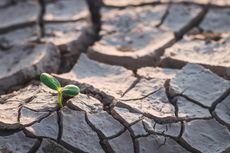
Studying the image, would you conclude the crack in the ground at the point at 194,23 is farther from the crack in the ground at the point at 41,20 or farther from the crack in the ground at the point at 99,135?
the crack in the ground at the point at 99,135

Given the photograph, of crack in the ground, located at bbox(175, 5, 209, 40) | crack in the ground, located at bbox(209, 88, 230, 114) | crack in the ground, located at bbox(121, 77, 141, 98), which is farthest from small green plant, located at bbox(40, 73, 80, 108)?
crack in the ground, located at bbox(175, 5, 209, 40)

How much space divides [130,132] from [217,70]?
2.24ft

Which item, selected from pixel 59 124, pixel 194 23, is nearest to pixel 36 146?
pixel 59 124

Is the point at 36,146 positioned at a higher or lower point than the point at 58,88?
lower

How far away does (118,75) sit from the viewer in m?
2.72

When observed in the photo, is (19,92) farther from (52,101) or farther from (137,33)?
(137,33)

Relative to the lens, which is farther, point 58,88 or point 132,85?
point 132,85

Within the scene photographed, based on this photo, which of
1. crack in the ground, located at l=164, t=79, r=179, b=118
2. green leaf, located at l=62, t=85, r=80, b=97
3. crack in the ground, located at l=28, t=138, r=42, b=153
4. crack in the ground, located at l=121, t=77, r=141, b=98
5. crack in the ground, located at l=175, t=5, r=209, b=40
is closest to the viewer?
crack in the ground, located at l=28, t=138, r=42, b=153

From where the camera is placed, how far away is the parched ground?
2.24m

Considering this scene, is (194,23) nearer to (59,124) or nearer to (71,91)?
(71,91)

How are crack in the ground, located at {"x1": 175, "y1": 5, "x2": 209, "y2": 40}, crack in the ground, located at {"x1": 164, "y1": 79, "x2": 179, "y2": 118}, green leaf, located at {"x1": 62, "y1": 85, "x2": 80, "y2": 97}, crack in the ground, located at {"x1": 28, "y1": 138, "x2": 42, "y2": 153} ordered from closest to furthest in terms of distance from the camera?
crack in the ground, located at {"x1": 28, "y1": 138, "x2": 42, "y2": 153} < green leaf, located at {"x1": 62, "y1": 85, "x2": 80, "y2": 97} < crack in the ground, located at {"x1": 164, "y1": 79, "x2": 179, "y2": 118} < crack in the ground, located at {"x1": 175, "y1": 5, "x2": 209, "y2": 40}

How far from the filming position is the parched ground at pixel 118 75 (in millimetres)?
2244

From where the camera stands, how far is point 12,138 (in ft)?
7.21

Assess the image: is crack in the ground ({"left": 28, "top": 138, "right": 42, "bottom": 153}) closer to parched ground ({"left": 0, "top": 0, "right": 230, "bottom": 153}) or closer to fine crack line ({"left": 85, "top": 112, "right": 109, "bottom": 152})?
parched ground ({"left": 0, "top": 0, "right": 230, "bottom": 153})
